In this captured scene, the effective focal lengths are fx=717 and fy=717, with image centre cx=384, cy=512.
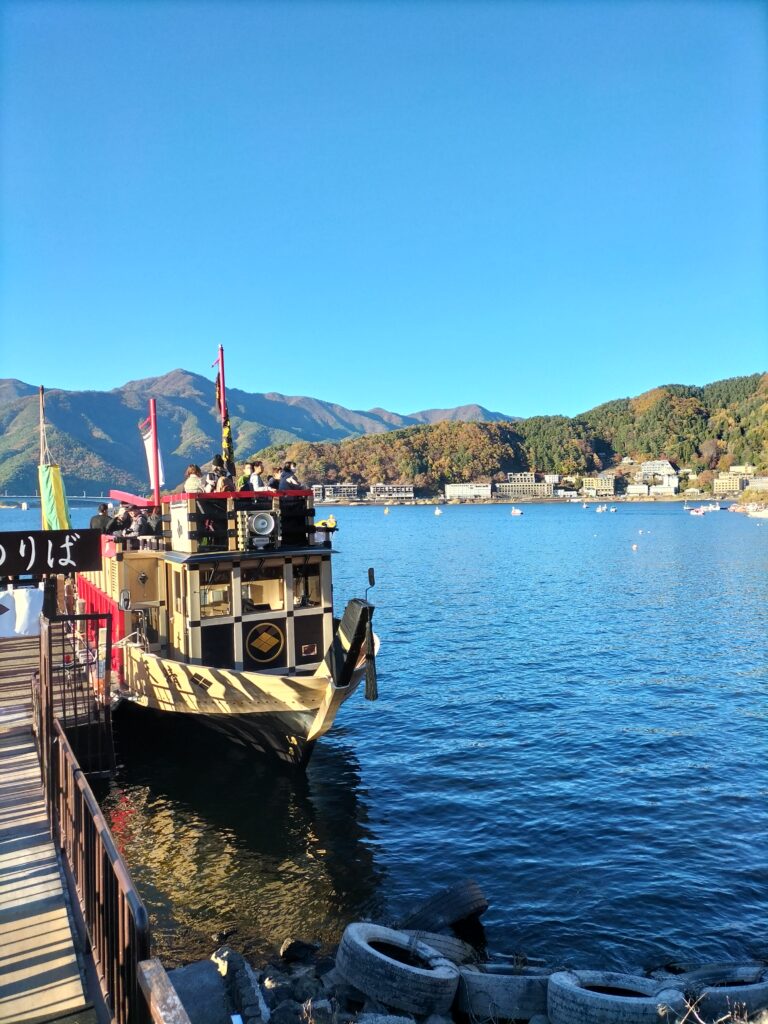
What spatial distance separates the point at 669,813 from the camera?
16.8 meters

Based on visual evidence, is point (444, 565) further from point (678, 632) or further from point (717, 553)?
point (678, 632)

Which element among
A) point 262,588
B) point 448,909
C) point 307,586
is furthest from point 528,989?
point 262,588

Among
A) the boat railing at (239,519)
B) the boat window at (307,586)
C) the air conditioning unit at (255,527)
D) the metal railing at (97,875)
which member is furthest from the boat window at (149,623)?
the metal railing at (97,875)

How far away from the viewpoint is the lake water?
12.5m

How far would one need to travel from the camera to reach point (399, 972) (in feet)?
30.5

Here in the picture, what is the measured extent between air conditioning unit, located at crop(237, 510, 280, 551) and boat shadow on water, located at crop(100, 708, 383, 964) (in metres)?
5.88

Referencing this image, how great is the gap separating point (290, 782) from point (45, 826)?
27.6 feet

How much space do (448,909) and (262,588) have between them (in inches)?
349

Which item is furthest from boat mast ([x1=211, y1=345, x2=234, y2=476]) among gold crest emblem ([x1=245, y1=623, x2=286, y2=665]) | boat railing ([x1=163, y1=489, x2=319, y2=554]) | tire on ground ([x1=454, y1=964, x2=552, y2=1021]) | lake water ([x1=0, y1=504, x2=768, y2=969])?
tire on ground ([x1=454, y1=964, x2=552, y2=1021])

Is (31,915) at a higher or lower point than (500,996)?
higher

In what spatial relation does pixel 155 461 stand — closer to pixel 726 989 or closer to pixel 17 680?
pixel 17 680

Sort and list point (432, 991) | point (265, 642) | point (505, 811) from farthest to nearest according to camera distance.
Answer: point (265, 642) < point (505, 811) < point (432, 991)

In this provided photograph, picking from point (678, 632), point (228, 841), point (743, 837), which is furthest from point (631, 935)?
point (678, 632)

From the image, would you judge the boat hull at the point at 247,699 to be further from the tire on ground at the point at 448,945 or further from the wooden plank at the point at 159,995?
the wooden plank at the point at 159,995
